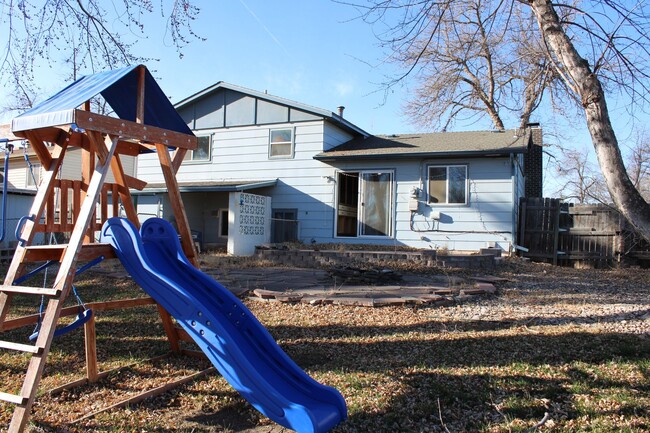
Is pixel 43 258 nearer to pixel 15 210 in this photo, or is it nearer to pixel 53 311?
pixel 53 311

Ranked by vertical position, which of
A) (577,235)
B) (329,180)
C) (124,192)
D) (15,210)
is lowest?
(577,235)

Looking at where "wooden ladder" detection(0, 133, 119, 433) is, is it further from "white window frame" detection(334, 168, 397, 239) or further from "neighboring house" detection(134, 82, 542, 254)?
"white window frame" detection(334, 168, 397, 239)

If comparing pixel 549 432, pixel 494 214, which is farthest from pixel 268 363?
pixel 494 214

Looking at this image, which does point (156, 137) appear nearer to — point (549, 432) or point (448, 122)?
point (549, 432)

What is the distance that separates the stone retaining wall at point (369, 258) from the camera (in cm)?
1089

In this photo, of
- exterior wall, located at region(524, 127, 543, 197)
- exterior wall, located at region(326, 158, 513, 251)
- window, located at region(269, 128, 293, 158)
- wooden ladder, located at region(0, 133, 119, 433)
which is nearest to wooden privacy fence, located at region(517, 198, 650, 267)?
exterior wall, located at region(326, 158, 513, 251)

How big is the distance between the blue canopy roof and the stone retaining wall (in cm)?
721

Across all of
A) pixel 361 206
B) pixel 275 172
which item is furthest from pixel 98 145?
Answer: pixel 275 172

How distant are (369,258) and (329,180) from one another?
12.2 feet

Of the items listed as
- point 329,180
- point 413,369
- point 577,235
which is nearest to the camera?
point 413,369

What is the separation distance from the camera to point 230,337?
9.78 feet

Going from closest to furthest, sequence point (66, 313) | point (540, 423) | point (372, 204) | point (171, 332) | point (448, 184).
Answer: point (540, 423) → point (66, 313) → point (171, 332) → point (448, 184) → point (372, 204)

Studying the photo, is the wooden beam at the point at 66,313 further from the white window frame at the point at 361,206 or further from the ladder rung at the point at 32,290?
the white window frame at the point at 361,206

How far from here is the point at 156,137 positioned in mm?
4055
